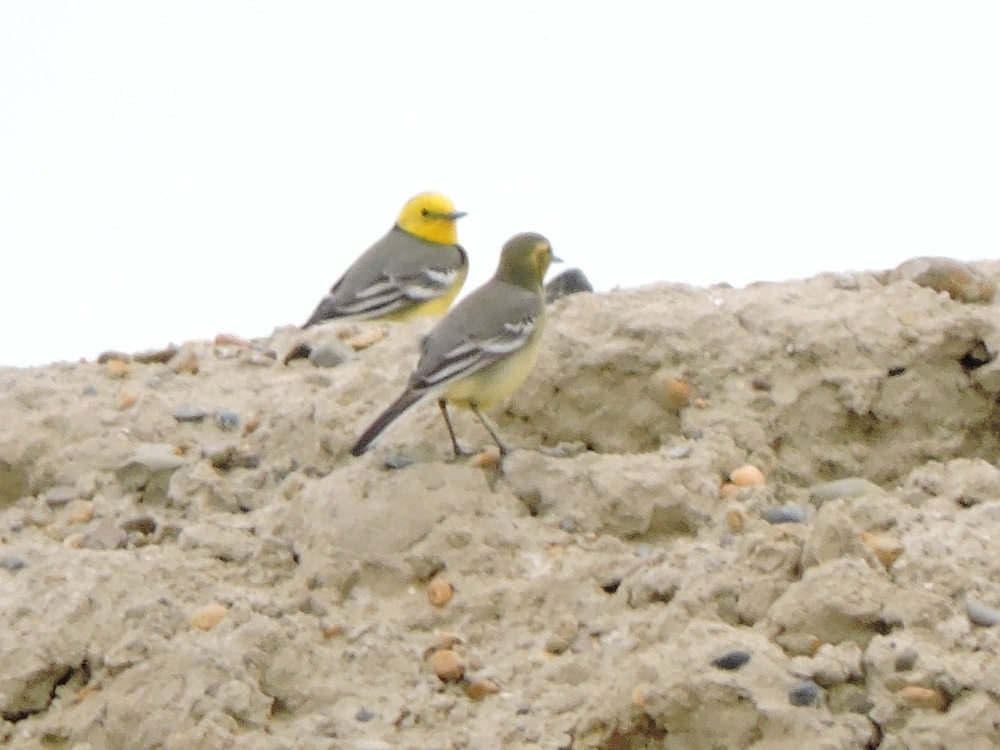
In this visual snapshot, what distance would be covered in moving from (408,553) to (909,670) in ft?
5.62

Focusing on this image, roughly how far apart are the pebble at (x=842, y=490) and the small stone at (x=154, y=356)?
9.72ft

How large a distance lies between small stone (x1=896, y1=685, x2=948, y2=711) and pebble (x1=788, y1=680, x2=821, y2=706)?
208 millimetres

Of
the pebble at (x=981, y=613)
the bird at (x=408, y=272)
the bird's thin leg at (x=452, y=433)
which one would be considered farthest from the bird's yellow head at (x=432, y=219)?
the pebble at (x=981, y=613)

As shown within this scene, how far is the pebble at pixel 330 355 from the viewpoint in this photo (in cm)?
766

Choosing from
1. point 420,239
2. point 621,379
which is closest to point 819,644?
point 621,379

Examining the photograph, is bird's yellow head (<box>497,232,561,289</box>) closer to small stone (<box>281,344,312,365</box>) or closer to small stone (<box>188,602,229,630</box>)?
small stone (<box>281,344,312,365</box>)

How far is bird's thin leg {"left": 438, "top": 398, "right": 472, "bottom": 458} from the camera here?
6613 mm

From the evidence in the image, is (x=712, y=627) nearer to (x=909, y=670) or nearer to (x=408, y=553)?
(x=909, y=670)

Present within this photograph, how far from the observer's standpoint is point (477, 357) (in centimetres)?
666

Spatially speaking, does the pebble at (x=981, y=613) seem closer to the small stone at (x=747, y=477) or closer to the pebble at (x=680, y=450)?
the small stone at (x=747, y=477)

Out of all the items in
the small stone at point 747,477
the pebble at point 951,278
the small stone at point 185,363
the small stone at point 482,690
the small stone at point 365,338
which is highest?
the pebble at point 951,278

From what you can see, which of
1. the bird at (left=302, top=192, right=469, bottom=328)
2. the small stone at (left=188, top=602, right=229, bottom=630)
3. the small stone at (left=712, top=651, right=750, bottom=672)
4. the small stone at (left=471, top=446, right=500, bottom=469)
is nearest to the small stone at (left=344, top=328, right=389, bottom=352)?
the small stone at (left=471, top=446, right=500, bottom=469)

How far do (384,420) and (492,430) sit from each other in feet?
1.49

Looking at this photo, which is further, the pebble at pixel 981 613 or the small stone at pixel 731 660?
the pebble at pixel 981 613
